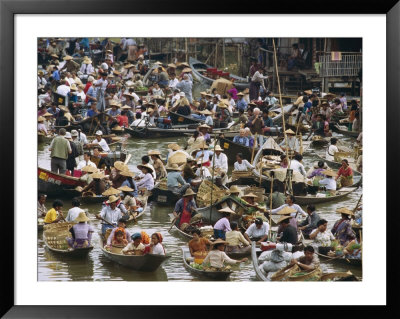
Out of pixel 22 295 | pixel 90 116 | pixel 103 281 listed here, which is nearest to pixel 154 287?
pixel 103 281

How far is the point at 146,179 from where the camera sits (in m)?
14.1

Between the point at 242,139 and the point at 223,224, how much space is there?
1.31m

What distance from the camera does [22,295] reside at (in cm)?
1225

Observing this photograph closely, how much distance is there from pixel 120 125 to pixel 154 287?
273 cm

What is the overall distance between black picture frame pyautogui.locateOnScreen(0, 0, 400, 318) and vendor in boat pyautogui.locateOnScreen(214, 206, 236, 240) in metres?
1.75

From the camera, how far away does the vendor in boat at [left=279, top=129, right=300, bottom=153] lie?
14214 millimetres

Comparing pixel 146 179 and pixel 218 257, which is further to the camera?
pixel 146 179

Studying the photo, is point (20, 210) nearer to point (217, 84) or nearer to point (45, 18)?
point (45, 18)

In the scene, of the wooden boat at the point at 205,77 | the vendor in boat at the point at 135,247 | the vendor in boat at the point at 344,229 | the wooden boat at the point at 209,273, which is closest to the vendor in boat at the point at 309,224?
the vendor in boat at the point at 344,229

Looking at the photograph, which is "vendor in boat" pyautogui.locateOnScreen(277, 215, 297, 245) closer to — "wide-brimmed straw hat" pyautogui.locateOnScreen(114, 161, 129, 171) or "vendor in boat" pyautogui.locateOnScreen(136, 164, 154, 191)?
"vendor in boat" pyautogui.locateOnScreen(136, 164, 154, 191)

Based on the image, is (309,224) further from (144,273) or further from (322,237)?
(144,273)

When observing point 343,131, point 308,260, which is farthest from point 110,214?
point 343,131

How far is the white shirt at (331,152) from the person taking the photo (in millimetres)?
13828

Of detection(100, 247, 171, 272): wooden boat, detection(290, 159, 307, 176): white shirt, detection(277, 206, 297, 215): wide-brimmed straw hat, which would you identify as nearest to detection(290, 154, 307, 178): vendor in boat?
detection(290, 159, 307, 176): white shirt
